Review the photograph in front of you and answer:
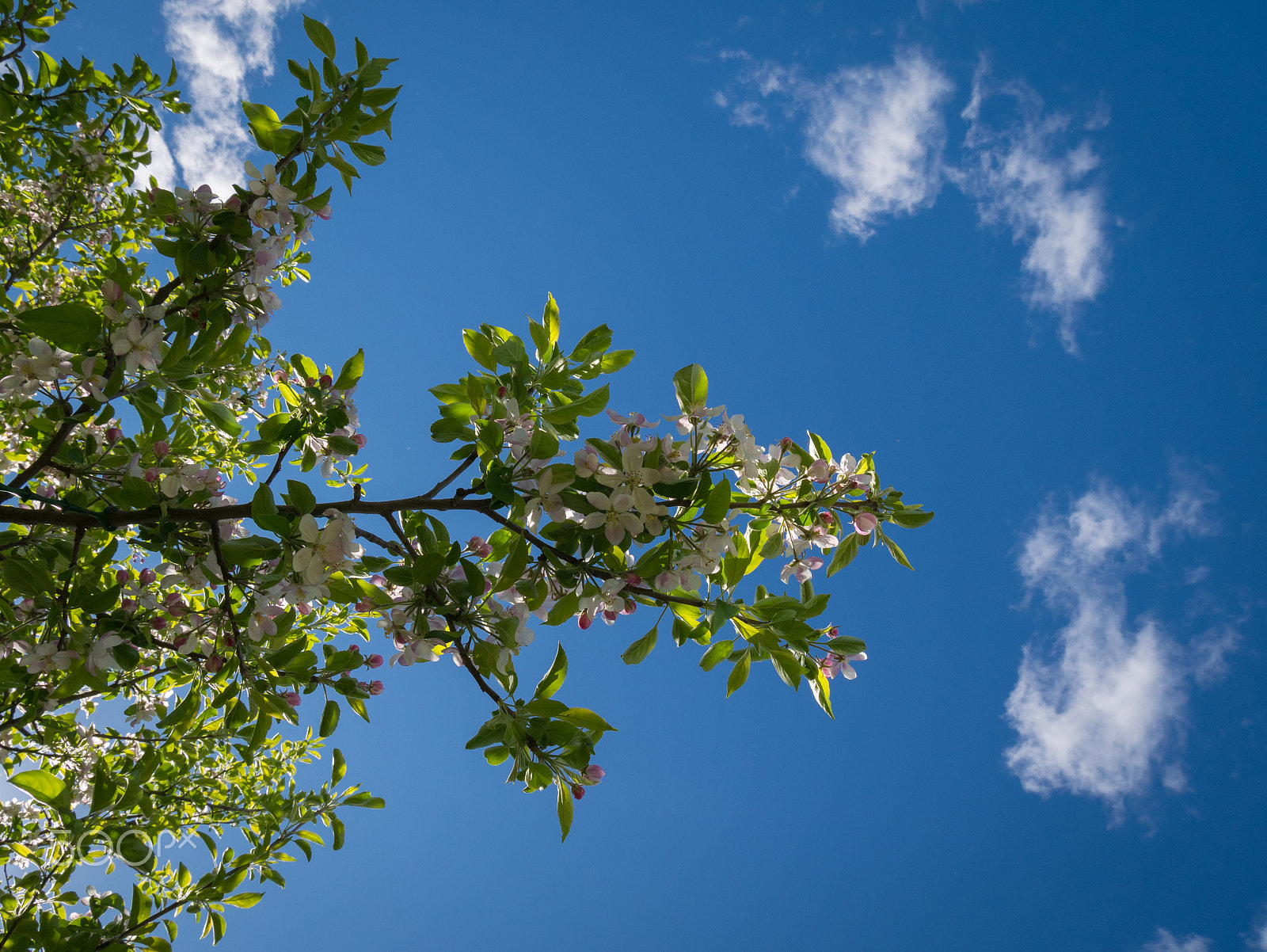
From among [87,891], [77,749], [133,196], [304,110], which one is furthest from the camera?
[133,196]

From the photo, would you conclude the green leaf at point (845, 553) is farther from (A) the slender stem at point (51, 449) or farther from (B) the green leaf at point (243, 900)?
(B) the green leaf at point (243, 900)

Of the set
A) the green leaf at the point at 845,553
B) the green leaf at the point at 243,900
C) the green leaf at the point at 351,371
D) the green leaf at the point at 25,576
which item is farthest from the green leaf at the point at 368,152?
the green leaf at the point at 243,900

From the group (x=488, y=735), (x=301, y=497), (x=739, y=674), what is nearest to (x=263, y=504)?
(x=301, y=497)

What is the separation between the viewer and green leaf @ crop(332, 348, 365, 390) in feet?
6.86

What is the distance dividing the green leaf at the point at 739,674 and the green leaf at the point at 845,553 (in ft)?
1.25

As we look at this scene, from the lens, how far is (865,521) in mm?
1774

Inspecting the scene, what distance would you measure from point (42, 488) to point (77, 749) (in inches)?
60.7

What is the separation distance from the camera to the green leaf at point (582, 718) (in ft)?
5.23

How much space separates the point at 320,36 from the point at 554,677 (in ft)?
6.58

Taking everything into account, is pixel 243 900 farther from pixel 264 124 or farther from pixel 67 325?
pixel 264 124

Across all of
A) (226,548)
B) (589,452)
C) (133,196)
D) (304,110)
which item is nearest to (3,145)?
(133,196)

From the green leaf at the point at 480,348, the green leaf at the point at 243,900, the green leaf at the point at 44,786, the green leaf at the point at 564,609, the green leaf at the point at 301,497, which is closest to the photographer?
the green leaf at the point at 44,786

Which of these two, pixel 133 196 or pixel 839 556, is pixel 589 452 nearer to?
pixel 839 556

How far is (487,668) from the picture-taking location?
1.66 metres
